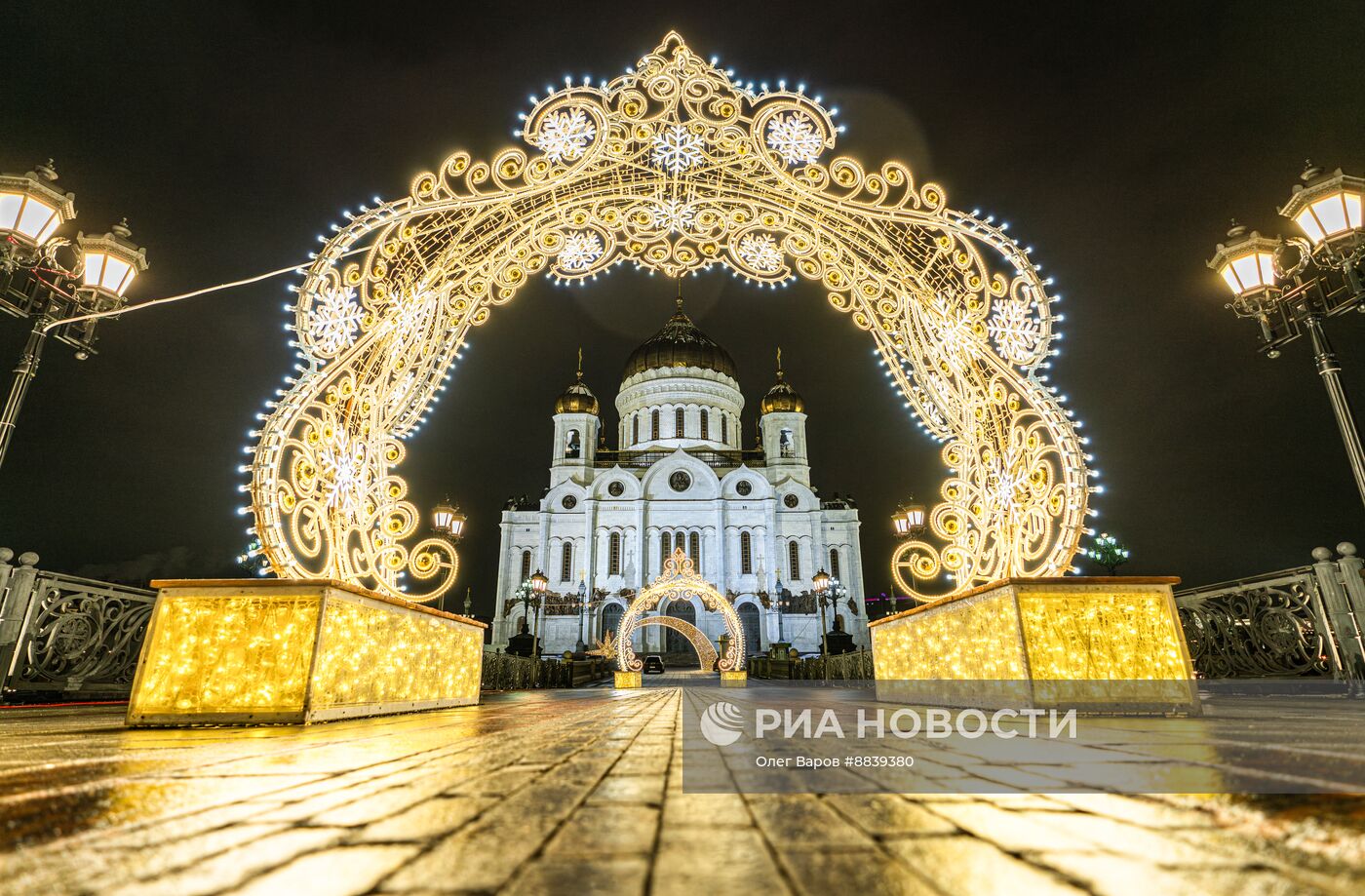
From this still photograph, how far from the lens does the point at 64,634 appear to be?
727 cm

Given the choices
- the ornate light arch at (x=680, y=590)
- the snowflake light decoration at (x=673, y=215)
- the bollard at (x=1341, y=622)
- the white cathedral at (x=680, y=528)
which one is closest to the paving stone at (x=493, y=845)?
the snowflake light decoration at (x=673, y=215)

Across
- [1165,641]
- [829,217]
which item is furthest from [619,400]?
[1165,641]

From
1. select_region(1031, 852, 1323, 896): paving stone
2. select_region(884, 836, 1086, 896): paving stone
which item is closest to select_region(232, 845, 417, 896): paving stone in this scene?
select_region(884, 836, 1086, 896): paving stone

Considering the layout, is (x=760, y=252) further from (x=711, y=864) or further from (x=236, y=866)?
(x=236, y=866)

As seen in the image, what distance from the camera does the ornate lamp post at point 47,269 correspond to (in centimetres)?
561

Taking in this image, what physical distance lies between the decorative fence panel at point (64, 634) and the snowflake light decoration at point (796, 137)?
351 inches

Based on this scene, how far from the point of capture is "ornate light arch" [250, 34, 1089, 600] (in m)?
5.91

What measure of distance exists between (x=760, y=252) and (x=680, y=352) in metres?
37.2

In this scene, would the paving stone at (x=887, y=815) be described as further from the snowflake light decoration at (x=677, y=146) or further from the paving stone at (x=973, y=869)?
the snowflake light decoration at (x=677, y=146)

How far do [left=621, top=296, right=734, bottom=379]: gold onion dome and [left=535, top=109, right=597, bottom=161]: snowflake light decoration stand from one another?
38056 millimetres

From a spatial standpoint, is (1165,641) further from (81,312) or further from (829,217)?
(81,312)

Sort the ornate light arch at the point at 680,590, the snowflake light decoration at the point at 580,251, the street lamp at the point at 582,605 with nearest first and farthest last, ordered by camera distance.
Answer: the snowflake light decoration at the point at 580,251, the ornate light arch at the point at 680,590, the street lamp at the point at 582,605

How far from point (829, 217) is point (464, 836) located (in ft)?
24.7

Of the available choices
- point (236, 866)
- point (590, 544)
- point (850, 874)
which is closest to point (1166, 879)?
point (850, 874)
